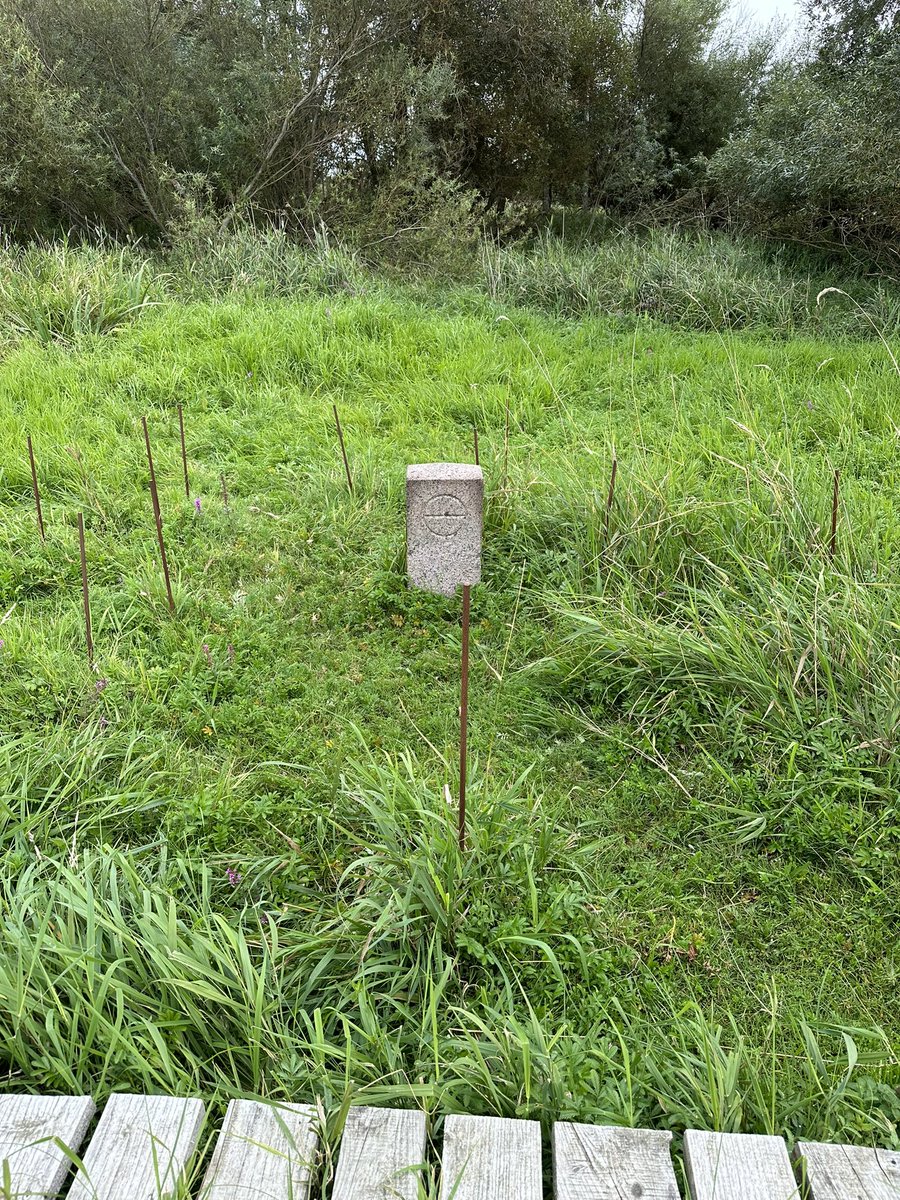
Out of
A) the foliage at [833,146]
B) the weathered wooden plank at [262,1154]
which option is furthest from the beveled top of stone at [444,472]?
the foliage at [833,146]

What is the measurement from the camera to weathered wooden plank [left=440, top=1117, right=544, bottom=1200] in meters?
1.29

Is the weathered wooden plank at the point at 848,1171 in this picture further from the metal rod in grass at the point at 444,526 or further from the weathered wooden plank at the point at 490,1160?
the metal rod in grass at the point at 444,526

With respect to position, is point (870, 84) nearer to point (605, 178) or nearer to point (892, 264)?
point (892, 264)

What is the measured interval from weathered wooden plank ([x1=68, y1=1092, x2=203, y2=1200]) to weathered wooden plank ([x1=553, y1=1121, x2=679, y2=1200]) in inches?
22.8

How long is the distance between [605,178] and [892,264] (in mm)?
6124

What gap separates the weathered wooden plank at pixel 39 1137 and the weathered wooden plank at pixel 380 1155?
1.40ft

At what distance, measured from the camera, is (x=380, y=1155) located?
4.42 ft

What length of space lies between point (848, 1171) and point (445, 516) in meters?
2.42

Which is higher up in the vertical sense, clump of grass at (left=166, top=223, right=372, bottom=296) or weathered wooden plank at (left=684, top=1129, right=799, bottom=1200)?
clump of grass at (left=166, top=223, right=372, bottom=296)

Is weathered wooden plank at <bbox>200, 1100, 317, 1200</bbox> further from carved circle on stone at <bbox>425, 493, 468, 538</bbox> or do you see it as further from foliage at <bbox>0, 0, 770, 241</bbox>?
foliage at <bbox>0, 0, 770, 241</bbox>

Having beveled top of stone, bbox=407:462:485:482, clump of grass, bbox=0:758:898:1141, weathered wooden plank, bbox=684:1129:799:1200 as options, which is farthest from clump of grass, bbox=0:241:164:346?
weathered wooden plank, bbox=684:1129:799:1200

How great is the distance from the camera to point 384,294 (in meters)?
6.98

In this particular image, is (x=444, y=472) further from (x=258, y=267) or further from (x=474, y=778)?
(x=258, y=267)

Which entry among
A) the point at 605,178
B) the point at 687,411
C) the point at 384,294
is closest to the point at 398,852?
the point at 687,411
